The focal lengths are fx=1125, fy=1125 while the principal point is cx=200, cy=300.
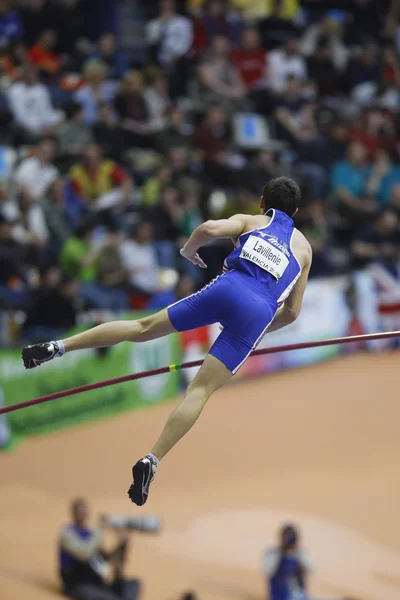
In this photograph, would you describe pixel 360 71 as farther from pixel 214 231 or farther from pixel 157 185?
pixel 214 231

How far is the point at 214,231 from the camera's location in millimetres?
7094

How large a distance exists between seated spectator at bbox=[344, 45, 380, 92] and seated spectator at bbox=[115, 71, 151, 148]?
5359mm

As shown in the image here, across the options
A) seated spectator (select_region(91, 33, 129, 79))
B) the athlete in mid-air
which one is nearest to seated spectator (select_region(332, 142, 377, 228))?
seated spectator (select_region(91, 33, 129, 79))

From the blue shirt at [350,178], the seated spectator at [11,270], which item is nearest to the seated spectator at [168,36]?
the blue shirt at [350,178]

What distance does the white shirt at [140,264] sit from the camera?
15.2m

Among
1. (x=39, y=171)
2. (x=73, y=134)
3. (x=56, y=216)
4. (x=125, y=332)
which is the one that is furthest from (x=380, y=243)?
(x=125, y=332)

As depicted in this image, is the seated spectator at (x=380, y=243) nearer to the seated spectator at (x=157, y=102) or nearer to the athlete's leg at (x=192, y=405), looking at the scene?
the seated spectator at (x=157, y=102)

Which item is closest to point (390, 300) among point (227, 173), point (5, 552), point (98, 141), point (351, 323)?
point (351, 323)

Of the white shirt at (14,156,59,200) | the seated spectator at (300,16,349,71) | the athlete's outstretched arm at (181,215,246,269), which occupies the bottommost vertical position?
the athlete's outstretched arm at (181,215,246,269)

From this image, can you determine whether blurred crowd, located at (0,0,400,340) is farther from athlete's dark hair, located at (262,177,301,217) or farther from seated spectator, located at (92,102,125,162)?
athlete's dark hair, located at (262,177,301,217)

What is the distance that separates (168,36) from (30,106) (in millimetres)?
3676

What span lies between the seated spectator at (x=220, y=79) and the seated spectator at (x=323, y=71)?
2061 millimetres

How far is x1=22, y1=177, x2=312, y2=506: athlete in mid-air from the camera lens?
7.05 m

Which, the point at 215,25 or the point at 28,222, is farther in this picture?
the point at 215,25
